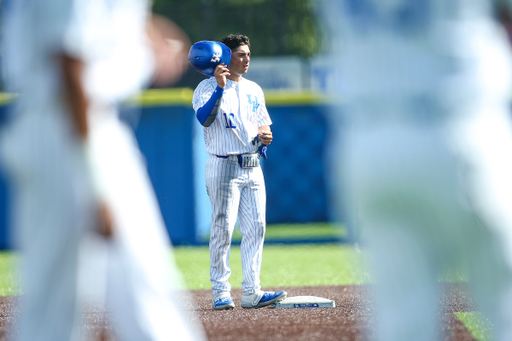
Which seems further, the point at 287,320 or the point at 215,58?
the point at 215,58

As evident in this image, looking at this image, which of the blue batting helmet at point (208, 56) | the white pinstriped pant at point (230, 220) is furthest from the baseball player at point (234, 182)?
the blue batting helmet at point (208, 56)

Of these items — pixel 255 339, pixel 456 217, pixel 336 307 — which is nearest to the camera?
pixel 456 217

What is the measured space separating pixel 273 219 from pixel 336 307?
10312 mm

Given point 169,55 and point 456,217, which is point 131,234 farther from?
point 456,217

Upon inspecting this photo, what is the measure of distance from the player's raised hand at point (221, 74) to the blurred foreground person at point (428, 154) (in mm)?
3704

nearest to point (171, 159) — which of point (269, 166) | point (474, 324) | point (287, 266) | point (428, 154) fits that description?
point (269, 166)

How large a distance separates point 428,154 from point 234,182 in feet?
13.3

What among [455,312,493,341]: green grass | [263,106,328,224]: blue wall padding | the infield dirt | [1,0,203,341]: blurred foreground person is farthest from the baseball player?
[263,106,328,224]: blue wall padding

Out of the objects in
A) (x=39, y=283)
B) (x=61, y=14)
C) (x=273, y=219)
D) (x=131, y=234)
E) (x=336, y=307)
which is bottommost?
(x=273, y=219)

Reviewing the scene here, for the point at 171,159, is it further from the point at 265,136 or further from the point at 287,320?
the point at 287,320

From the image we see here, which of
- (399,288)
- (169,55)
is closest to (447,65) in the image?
(399,288)

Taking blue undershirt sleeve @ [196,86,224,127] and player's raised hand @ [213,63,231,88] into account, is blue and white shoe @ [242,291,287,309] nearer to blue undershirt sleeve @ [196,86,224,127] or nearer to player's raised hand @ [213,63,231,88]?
blue undershirt sleeve @ [196,86,224,127]

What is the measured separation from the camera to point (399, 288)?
→ 236 cm

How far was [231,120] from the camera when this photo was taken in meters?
6.36
